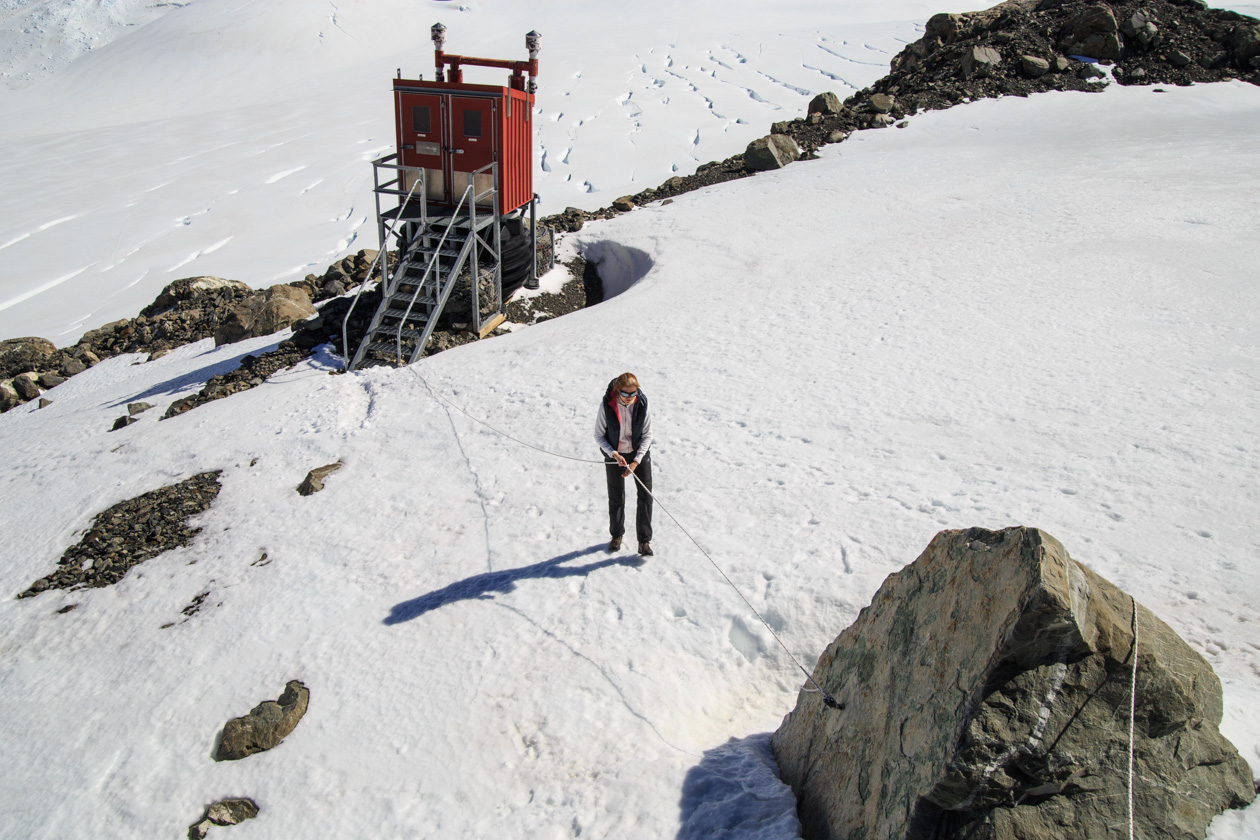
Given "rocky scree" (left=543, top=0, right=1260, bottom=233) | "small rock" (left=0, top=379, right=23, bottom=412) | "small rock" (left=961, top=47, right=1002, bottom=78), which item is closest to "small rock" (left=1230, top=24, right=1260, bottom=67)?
"rocky scree" (left=543, top=0, right=1260, bottom=233)

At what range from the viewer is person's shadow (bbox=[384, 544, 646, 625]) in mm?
6441

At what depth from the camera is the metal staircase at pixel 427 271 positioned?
492 inches

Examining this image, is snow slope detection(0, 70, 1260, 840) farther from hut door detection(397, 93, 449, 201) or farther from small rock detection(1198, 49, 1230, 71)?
small rock detection(1198, 49, 1230, 71)

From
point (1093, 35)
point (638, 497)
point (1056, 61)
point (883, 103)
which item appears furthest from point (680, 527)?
point (1093, 35)

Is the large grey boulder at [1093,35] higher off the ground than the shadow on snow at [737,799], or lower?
higher

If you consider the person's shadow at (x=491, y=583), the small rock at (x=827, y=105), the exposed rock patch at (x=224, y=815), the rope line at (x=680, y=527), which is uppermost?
the small rock at (x=827, y=105)

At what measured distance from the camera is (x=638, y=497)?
6555mm

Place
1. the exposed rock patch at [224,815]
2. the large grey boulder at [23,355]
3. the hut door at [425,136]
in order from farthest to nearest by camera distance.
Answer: the large grey boulder at [23,355], the hut door at [425,136], the exposed rock patch at [224,815]

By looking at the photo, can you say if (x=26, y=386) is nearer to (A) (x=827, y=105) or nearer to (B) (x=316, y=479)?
(B) (x=316, y=479)

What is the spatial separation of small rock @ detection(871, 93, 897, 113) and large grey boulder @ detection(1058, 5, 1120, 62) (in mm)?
6158

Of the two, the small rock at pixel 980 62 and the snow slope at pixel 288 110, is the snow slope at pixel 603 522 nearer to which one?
the small rock at pixel 980 62

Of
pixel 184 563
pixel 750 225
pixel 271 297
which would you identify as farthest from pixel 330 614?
pixel 750 225

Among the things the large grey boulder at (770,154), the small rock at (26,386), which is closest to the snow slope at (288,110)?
the large grey boulder at (770,154)

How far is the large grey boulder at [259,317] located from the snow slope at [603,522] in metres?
1.28
